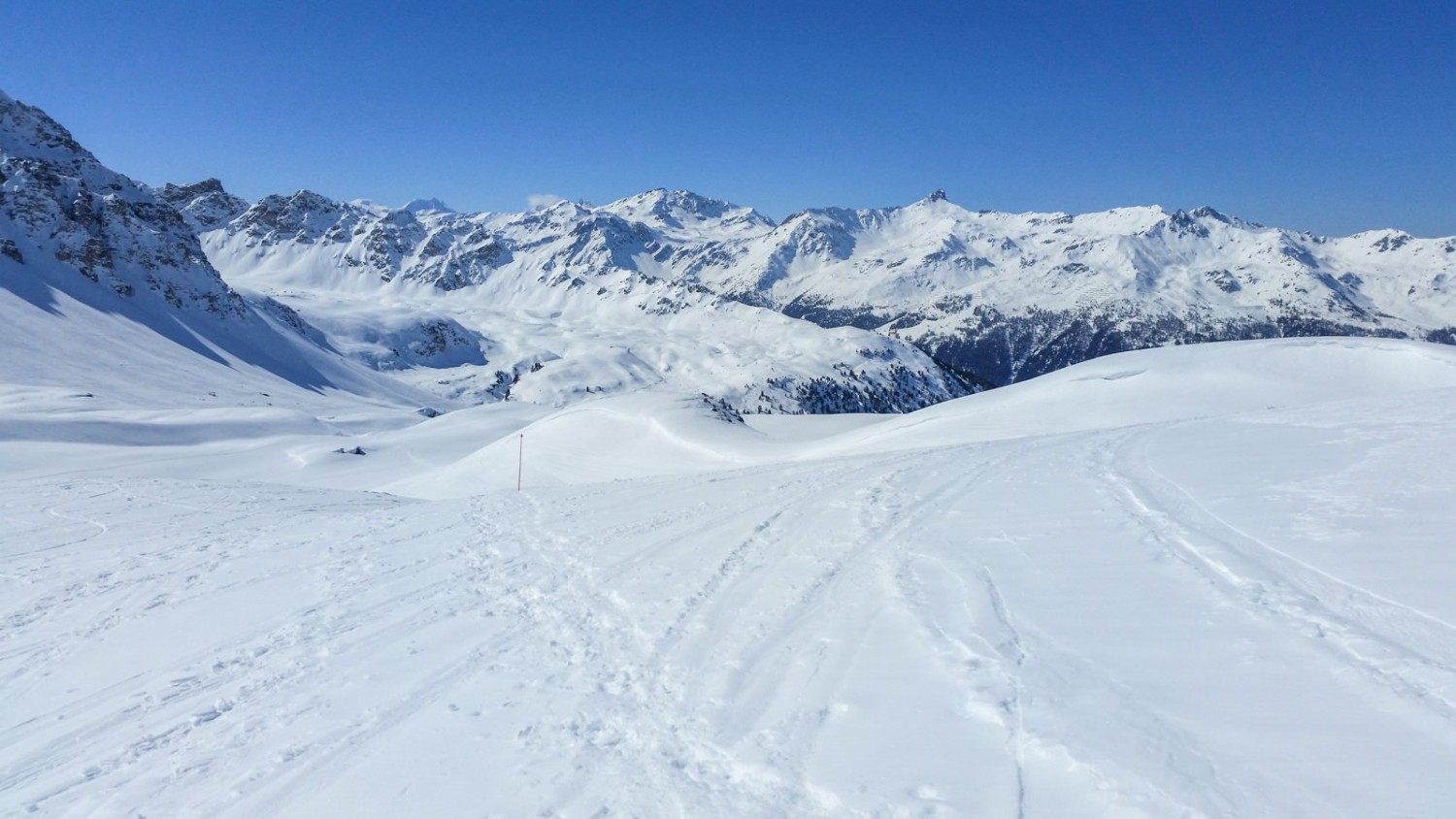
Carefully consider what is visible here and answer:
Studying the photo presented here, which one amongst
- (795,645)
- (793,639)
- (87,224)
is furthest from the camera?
(87,224)

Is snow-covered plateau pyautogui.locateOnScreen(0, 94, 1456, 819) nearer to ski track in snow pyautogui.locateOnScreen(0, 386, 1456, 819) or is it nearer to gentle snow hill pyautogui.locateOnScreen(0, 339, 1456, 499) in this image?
ski track in snow pyautogui.locateOnScreen(0, 386, 1456, 819)

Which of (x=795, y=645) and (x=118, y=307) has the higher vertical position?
(x=118, y=307)

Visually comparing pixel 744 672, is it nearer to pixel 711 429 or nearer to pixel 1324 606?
pixel 1324 606

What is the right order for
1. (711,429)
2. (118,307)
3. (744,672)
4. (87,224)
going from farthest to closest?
(87,224) < (118,307) < (711,429) < (744,672)

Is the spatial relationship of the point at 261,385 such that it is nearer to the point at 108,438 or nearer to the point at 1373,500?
the point at 108,438

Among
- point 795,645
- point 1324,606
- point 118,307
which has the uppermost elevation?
point 118,307

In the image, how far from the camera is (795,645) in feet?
25.1

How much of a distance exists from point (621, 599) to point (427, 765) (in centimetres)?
399

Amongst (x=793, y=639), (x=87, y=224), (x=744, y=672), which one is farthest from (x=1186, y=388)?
(x=87, y=224)

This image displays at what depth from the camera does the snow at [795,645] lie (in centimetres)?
524

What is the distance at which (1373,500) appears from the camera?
10625 millimetres

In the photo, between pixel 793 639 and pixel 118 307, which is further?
pixel 118 307

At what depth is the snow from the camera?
5238 mm

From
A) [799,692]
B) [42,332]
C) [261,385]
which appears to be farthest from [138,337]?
[799,692]
